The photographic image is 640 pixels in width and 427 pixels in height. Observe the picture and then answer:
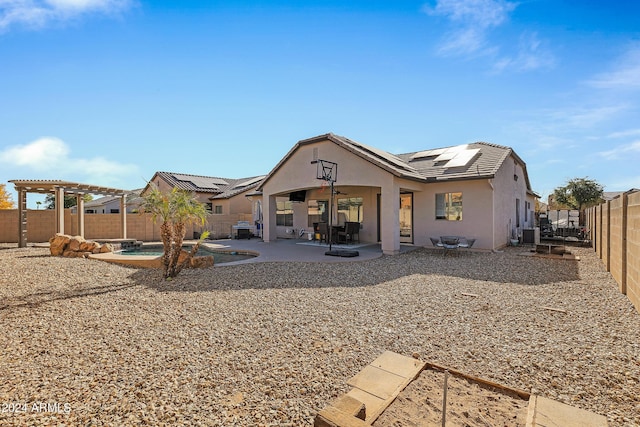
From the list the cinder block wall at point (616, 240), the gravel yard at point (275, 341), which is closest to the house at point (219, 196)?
the gravel yard at point (275, 341)

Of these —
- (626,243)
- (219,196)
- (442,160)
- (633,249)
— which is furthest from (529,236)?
(219,196)

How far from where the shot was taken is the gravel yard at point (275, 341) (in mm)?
3037

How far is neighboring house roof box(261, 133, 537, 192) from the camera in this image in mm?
13422

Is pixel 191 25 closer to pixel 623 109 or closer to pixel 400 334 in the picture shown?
pixel 400 334

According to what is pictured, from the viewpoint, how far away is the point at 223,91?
1153 cm

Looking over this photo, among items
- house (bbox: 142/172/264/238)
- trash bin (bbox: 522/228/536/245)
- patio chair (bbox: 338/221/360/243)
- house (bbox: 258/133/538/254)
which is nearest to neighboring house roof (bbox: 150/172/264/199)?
house (bbox: 142/172/264/238)

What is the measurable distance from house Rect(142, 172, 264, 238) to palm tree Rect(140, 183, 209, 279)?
43.7 feet

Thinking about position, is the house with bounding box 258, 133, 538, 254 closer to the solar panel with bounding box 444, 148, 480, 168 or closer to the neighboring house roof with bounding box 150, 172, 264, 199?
the solar panel with bounding box 444, 148, 480, 168

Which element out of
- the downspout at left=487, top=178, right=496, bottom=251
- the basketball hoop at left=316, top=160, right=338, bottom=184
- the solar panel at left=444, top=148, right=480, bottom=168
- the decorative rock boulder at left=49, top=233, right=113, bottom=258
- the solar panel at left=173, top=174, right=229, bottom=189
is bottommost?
the decorative rock boulder at left=49, top=233, right=113, bottom=258

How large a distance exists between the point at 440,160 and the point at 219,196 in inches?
775

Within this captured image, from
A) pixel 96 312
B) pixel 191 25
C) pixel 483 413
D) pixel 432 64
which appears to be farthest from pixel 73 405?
pixel 432 64

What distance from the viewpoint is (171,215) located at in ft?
29.4

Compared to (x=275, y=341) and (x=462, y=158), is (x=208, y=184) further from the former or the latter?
(x=275, y=341)

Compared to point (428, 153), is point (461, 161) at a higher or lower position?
lower
